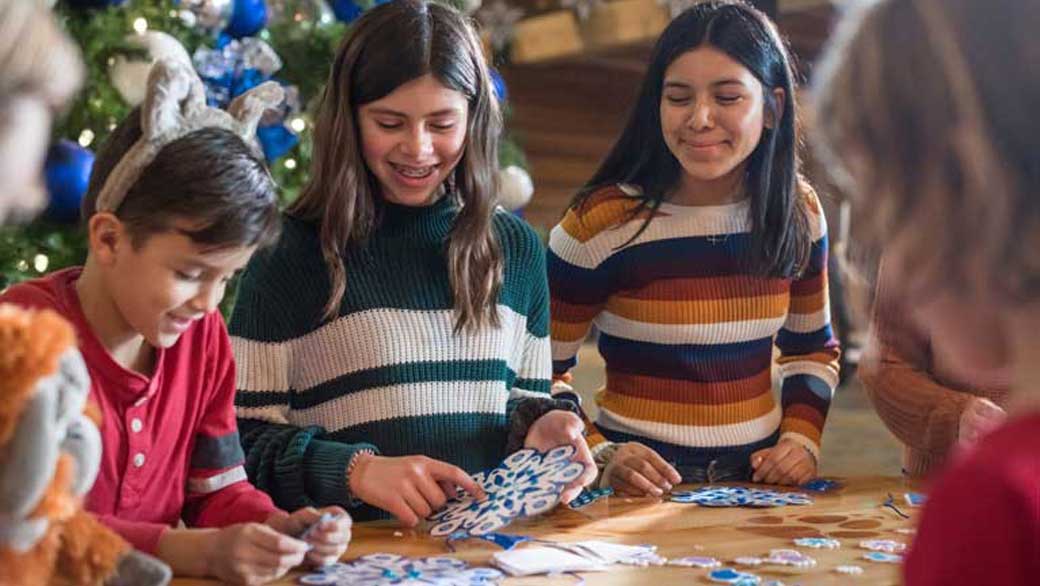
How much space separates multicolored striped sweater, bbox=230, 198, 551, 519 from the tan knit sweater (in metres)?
0.60

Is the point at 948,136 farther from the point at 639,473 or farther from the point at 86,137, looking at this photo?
the point at 86,137

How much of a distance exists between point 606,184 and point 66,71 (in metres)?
1.30

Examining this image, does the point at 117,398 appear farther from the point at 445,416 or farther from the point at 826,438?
the point at 826,438

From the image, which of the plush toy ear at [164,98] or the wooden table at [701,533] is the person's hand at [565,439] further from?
the plush toy ear at [164,98]

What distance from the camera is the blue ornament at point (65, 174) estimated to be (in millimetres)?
2707

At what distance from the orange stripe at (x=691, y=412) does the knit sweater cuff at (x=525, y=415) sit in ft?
0.94

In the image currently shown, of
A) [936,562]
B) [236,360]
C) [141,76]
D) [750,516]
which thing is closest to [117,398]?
[236,360]

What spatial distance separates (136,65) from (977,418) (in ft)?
6.66

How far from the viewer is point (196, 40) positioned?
128 inches

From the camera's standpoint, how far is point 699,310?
202cm

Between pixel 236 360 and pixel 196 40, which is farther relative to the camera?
pixel 196 40

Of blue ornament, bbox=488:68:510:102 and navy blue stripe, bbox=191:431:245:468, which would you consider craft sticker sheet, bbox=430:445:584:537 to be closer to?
navy blue stripe, bbox=191:431:245:468

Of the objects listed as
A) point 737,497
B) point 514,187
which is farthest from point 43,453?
point 514,187

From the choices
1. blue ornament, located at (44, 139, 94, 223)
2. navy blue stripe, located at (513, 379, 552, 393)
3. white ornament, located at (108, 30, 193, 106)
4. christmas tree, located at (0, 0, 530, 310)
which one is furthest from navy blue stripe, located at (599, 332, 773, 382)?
white ornament, located at (108, 30, 193, 106)
